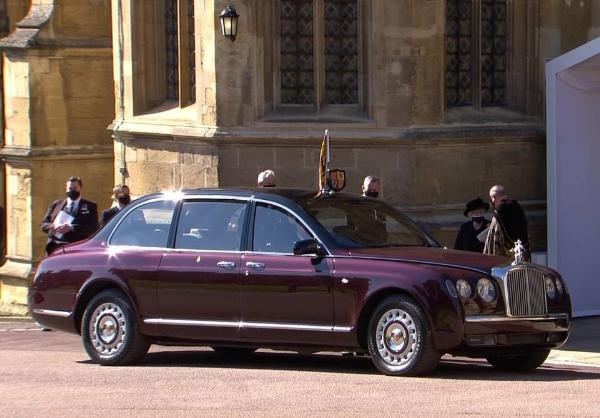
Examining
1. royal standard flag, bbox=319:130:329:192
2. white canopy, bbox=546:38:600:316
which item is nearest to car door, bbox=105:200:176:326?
royal standard flag, bbox=319:130:329:192

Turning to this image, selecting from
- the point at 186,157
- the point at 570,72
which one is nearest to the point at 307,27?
the point at 186,157

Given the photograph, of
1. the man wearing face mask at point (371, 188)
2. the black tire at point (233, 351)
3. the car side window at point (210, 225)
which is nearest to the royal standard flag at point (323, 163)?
the man wearing face mask at point (371, 188)

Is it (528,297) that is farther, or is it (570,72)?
(570,72)

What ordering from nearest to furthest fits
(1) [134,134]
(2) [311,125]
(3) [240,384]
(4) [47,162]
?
(3) [240,384]
(2) [311,125]
(1) [134,134]
(4) [47,162]

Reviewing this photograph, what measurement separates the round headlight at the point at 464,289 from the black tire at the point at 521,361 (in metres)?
0.90

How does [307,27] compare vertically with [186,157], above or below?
above

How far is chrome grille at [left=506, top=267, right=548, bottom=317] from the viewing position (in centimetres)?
1248

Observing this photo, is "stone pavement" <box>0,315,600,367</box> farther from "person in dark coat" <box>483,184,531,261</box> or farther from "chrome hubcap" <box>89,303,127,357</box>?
"chrome hubcap" <box>89,303,127,357</box>

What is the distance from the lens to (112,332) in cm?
1376

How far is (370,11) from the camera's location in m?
18.4

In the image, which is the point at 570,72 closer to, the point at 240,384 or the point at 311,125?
the point at 311,125

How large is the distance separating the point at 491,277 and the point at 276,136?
6392 millimetres

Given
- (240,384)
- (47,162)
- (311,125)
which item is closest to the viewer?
(240,384)

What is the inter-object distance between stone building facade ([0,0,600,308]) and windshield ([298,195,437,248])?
14.7 ft
